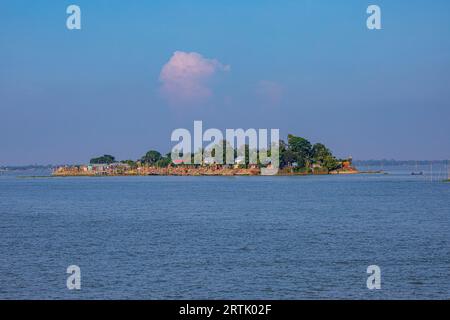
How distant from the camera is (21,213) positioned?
226 ft

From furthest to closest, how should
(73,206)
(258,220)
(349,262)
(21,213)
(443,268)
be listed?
1. (73,206)
2. (21,213)
3. (258,220)
4. (349,262)
5. (443,268)

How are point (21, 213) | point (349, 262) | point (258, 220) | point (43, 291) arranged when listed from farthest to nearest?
point (21, 213) → point (258, 220) → point (349, 262) → point (43, 291)

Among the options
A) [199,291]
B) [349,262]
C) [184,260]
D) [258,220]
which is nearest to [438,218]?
[258,220]

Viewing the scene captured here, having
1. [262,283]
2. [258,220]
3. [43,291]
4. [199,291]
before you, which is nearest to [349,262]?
[262,283]

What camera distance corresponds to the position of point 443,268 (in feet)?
104

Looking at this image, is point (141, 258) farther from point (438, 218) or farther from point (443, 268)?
point (438, 218)

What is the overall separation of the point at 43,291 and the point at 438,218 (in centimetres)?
3959

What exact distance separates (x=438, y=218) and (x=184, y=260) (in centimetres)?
3058

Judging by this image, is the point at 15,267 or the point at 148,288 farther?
the point at 15,267
